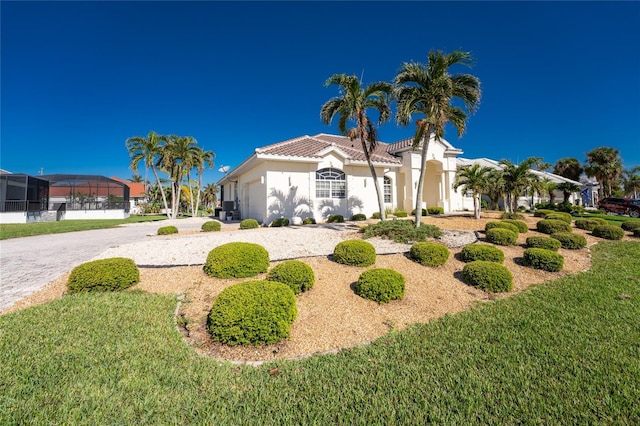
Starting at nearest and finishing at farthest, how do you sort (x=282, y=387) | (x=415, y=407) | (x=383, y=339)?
(x=415, y=407)
(x=282, y=387)
(x=383, y=339)

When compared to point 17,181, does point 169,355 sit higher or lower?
lower

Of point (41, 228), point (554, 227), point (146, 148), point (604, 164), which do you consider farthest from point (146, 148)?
point (604, 164)

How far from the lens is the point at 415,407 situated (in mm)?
2381

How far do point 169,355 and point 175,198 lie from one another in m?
27.2

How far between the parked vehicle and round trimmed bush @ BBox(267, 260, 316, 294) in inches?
1266

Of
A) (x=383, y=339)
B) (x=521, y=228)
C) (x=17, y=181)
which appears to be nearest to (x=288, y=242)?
(x=383, y=339)

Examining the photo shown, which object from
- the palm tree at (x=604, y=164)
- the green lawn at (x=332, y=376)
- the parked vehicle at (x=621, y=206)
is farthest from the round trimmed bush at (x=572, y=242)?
the palm tree at (x=604, y=164)

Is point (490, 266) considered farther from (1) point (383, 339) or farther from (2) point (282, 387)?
(2) point (282, 387)

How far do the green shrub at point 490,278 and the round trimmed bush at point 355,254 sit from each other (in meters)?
2.22

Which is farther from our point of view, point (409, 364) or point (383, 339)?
point (383, 339)

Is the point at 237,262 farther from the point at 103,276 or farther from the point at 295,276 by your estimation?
the point at 103,276

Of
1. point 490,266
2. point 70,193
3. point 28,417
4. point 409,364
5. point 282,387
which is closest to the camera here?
point 28,417

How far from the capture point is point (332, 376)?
111 inches

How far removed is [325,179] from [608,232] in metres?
13.2
